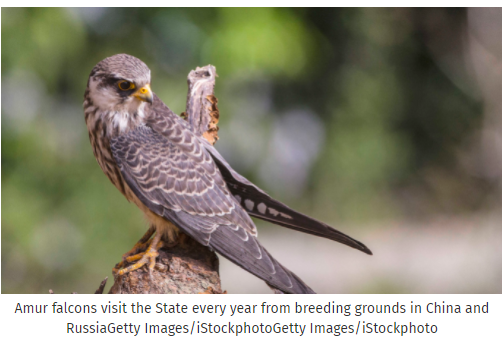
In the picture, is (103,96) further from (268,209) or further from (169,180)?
(268,209)

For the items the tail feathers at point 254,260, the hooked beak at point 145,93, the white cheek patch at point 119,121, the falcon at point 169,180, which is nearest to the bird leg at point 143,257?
the falcon at point 169,180

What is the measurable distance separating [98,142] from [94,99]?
28 cm

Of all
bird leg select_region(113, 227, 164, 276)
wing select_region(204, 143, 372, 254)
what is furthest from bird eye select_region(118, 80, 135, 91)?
bird leg select_region(113, 227, 164, 276)

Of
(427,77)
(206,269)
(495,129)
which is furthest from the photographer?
(427,77)

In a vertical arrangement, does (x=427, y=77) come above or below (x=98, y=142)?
above

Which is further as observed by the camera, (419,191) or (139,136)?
(419,191)

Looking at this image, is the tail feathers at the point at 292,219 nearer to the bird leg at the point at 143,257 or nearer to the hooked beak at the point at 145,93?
the bird leg at the point at 143,257

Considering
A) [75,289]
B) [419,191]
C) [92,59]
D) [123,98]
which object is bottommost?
[75,289]

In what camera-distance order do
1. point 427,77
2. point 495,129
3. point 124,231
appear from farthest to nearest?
point 427,77, point 495,129, point 124,231

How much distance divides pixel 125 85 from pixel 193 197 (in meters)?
0.80

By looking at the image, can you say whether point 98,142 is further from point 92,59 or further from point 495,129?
point 495,129

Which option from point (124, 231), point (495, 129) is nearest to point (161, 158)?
point (124, 231)

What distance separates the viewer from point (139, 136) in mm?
2867

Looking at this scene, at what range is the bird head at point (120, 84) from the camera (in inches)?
106
